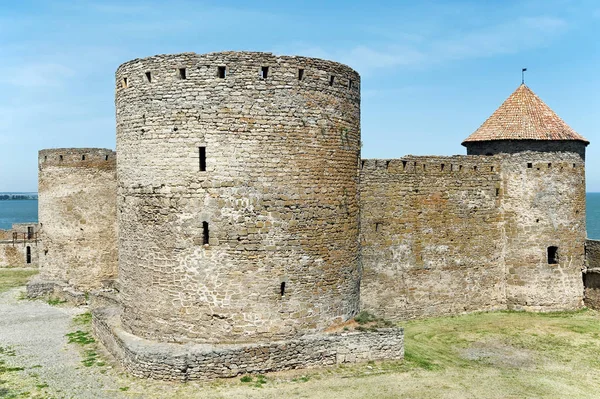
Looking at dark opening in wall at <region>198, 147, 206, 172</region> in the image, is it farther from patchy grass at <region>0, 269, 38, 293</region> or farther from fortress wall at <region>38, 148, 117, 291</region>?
patchy grass at <region>0, 269, 38, 293</region>

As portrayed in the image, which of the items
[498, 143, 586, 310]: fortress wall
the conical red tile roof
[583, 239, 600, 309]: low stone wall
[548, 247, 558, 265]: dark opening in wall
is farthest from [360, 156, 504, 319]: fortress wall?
[583, 239, 600, 309]: low stone wall

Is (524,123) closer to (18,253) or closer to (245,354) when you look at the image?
(245,354)

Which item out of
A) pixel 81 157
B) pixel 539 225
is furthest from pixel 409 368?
pixel 81 157

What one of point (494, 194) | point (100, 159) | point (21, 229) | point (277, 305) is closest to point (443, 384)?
point (277, 305)

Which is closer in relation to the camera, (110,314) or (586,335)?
(110,314)

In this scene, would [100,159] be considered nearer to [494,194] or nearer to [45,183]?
[45,183]

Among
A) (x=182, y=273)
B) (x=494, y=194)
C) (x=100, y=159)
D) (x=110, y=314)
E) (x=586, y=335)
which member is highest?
(x=100, y=159)

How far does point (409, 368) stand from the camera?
1317 centimetres

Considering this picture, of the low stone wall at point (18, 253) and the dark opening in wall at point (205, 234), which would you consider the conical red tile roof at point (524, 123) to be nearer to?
the dark opening in wall at point (205, 234)

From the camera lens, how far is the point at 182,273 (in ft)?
42.0

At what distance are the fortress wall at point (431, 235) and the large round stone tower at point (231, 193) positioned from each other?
A: 4.01 meters

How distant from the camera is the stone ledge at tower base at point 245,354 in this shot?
12.0 m

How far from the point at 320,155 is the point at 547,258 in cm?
1085

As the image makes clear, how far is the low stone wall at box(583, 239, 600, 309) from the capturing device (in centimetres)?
1955
